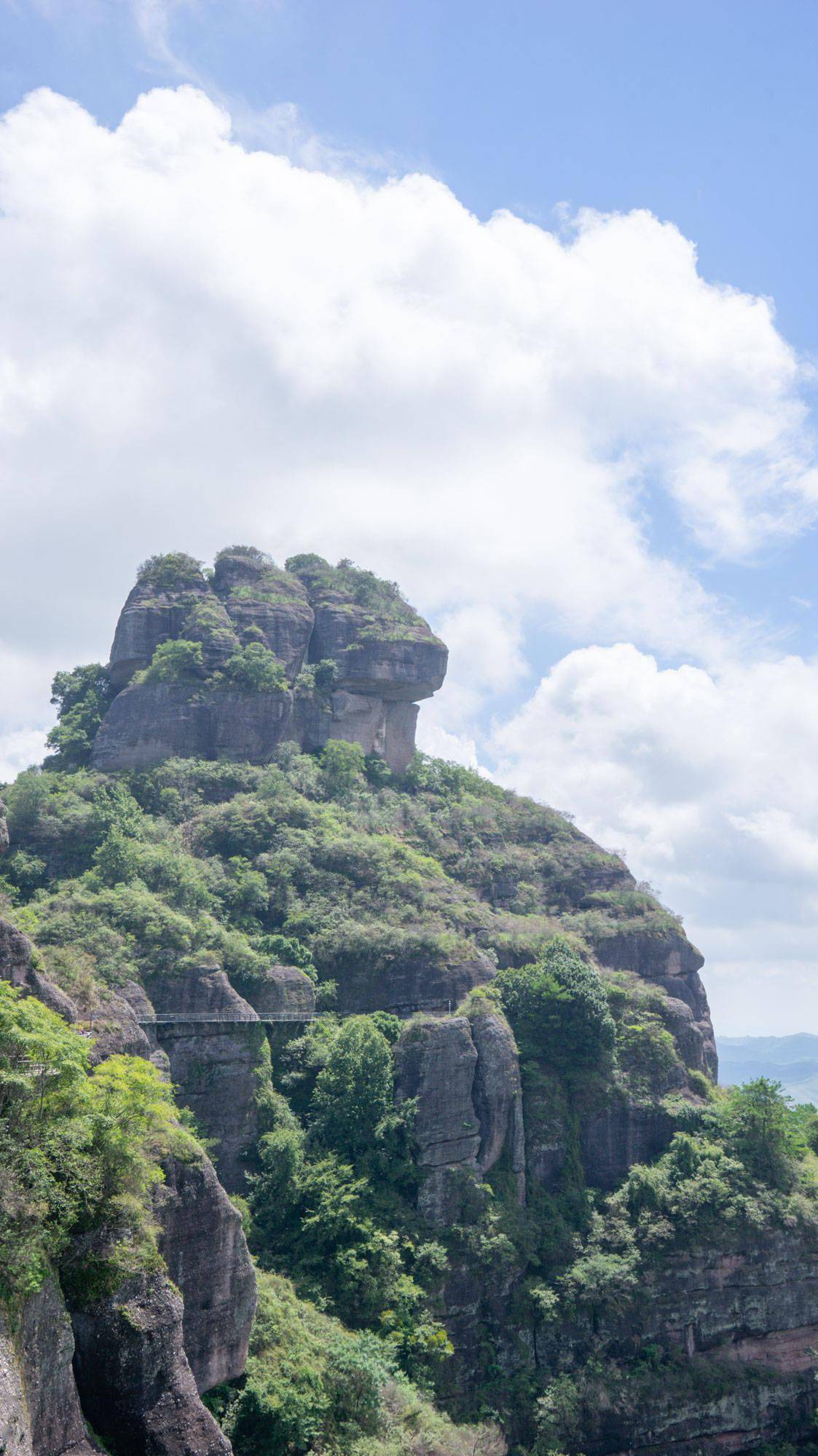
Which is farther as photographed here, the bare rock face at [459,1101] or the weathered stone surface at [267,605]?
the weathered stone surface at [267,605]

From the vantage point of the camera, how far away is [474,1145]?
134 ft

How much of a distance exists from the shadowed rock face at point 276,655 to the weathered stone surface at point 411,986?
58.0 ft

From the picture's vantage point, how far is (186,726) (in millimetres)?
58750

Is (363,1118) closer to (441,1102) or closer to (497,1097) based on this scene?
(441,1102)

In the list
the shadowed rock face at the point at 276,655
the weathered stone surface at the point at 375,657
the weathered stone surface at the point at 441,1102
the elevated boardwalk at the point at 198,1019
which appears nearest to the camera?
A: the elevated boardwalk at the point at 198,1019

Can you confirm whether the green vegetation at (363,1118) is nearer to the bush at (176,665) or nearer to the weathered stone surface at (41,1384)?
the weathered stone surface at (41,1384)

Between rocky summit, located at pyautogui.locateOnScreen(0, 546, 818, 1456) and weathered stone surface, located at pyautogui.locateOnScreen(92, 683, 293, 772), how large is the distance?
203 millimetres

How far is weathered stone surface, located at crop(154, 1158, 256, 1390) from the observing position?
27.9m

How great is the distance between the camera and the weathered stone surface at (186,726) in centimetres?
5784

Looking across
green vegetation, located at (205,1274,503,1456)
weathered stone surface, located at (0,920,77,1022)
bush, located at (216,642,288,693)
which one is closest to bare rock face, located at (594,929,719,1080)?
bush, located at (216,642,288,693)

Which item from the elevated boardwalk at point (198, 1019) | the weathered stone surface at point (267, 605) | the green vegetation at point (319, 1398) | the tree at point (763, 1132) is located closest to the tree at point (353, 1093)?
the elevated boardwalk at point (198, 1019)

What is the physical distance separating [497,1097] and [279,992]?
933 centimetres

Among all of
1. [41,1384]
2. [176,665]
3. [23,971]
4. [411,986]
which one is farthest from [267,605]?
[41,1384]

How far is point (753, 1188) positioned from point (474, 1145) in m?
10.8
